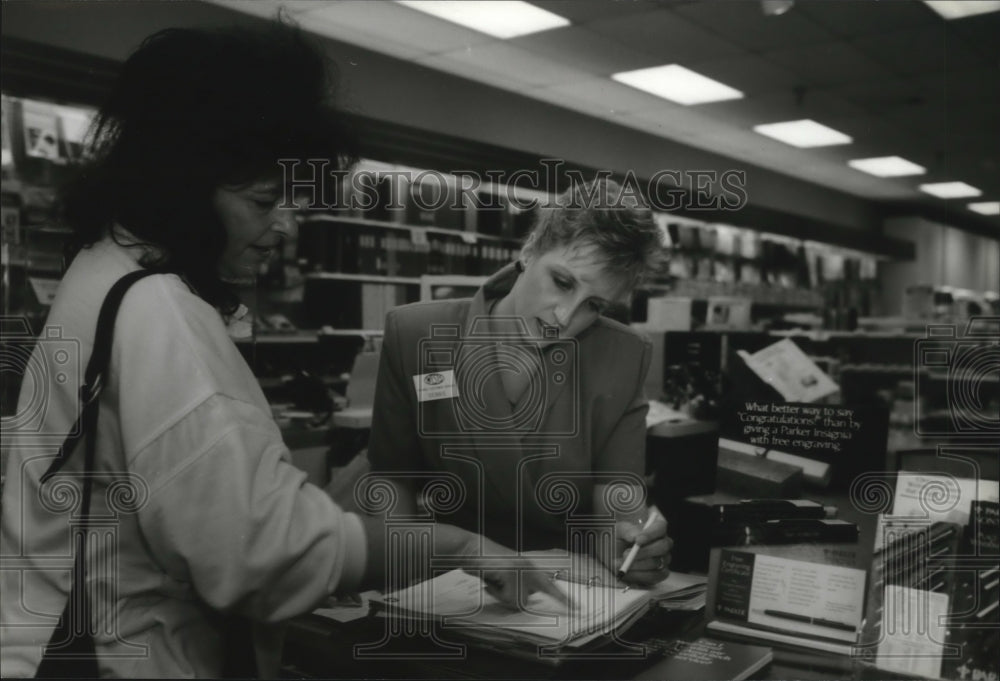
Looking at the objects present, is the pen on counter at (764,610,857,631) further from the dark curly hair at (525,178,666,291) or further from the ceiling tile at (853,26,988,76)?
the ceiling tile at (853,26,988,76)

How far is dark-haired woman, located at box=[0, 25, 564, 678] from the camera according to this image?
812 millimetres

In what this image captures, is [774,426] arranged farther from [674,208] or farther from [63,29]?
[63,29]

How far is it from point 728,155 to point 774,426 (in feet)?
1.90

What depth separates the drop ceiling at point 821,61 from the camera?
58.7 inches

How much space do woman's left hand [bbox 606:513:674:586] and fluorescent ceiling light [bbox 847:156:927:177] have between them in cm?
129

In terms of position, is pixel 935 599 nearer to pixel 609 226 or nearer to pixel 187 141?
pixel 609 226

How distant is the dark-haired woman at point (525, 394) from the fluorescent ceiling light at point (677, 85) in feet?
1.37

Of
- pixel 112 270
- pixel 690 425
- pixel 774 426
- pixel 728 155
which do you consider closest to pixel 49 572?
pixel 112 270

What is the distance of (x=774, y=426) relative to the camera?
1309mm

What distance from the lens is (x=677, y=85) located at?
9.72 ft

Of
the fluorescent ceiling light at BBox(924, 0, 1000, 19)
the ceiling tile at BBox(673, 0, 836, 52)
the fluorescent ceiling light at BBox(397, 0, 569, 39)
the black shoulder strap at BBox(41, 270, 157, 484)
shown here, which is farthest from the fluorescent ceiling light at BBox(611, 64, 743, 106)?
the fluorescent ceiling light at BBox(397, 0, 569, 39)

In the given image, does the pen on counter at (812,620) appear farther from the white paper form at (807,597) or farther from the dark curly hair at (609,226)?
the dark curly hair at (609,226)

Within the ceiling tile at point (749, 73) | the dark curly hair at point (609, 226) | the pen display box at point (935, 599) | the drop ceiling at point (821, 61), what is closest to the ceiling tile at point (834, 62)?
the drop ceiling at point (821, 61)

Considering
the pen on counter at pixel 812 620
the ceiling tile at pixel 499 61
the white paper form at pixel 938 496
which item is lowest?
the pen on counter at pixel 812 620
